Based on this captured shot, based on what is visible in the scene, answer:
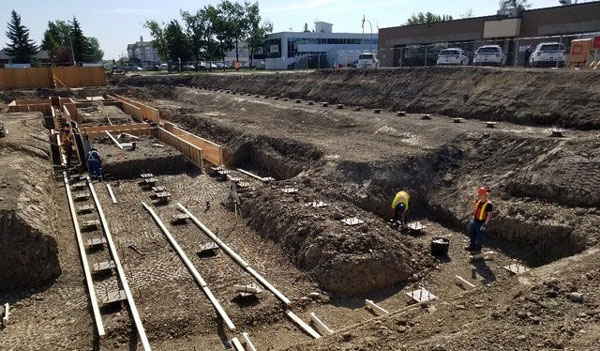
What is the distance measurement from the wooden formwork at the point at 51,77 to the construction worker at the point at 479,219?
38.9 meters

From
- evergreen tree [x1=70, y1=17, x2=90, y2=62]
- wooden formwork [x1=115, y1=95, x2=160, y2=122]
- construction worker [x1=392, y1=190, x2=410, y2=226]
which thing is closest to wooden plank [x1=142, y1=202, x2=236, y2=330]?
construction worker [x1=392, y1=190, x2=410, y2=226]

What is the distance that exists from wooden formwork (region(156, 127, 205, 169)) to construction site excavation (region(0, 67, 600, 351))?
0.26 meters

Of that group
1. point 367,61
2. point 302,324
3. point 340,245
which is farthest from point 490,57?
point 302,324

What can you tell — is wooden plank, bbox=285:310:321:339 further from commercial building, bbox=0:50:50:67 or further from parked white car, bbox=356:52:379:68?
commercial building, bbox=0:50:50:67

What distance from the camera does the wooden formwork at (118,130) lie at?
19798 mm

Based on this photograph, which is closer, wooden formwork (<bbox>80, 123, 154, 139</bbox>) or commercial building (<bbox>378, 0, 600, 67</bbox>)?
wooden formwork (<bbox>80, 123, 154, 139</bbox>)

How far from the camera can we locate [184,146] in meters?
18.7

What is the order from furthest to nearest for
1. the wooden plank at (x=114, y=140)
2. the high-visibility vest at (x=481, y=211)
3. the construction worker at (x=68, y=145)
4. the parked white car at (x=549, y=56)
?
the parked white car at (x=549, y=56)
the construction worker at (x=68, y=145)
the wooden plank at (x=114, y=140)
the high-visibility vest at (x=481, y=211)

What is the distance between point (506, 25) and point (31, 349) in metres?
35.5

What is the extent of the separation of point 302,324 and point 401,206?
489cm

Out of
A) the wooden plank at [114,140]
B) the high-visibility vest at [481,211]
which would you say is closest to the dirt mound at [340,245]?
the high-visibility vest at [481,211]

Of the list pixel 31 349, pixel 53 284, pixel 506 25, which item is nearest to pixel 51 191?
pixel 53 284

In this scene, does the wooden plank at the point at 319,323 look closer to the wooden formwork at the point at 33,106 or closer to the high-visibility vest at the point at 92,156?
the high-visibility vest at the point at 92,156

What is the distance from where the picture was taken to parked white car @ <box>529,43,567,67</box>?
69.9 feet
